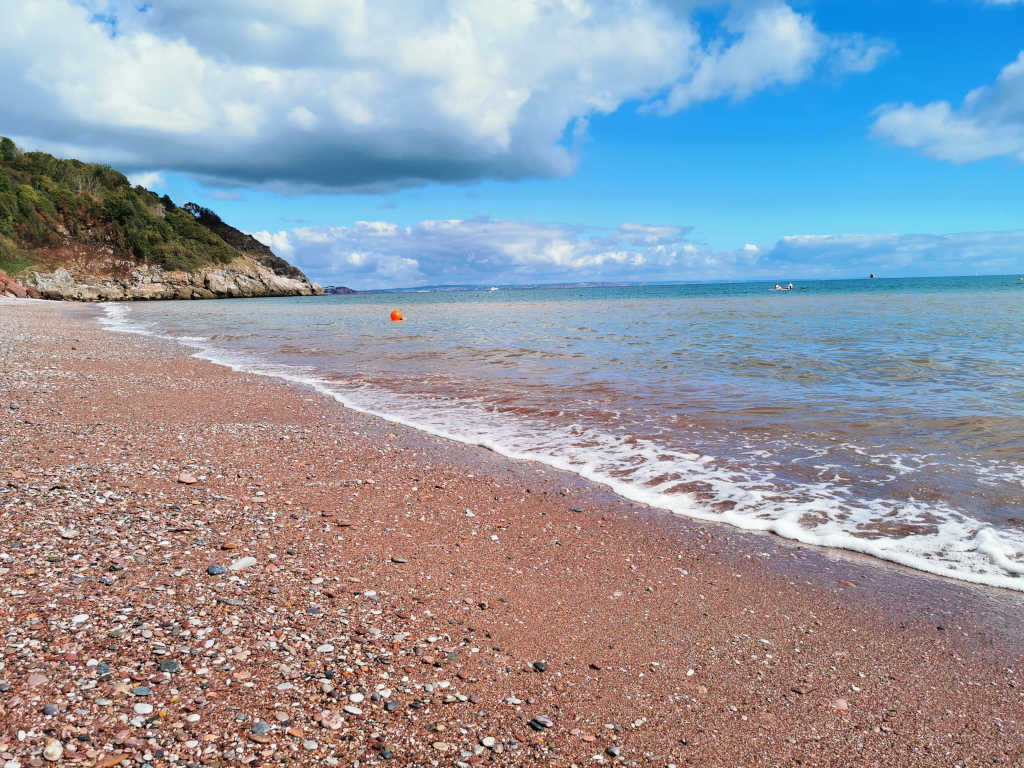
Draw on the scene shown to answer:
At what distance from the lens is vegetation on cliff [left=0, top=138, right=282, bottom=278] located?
70250 mm

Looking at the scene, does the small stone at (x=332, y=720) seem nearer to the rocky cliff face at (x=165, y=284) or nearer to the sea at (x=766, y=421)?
the sea at (x=766, y=421)

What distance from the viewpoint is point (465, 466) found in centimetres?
703

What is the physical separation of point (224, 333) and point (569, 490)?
25108mm

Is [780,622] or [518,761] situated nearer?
[518,761]

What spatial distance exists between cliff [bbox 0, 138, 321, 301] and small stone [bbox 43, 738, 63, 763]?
6280cm

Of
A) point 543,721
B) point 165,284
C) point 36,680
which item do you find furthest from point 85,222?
point 543,721

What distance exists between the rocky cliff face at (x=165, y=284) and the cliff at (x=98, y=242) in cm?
15

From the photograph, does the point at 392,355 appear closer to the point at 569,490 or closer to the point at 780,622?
the point at 569,490

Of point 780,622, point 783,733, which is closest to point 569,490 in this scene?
point 780,622

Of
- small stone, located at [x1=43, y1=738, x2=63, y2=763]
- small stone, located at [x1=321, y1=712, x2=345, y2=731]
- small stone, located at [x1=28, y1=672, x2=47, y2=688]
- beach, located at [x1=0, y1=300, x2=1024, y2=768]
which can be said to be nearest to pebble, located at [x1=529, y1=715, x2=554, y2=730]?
beach, located at [x1=0, y1=300, x2=1024, y2=768]

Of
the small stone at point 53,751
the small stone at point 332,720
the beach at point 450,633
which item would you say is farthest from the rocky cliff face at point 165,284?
the small stone at point 332,720

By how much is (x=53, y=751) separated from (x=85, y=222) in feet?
324

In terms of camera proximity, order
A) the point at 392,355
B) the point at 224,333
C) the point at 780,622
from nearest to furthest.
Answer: the point at 780,622 → the point at 392,355 → the point at 224,333

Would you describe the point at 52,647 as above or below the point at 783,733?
above
